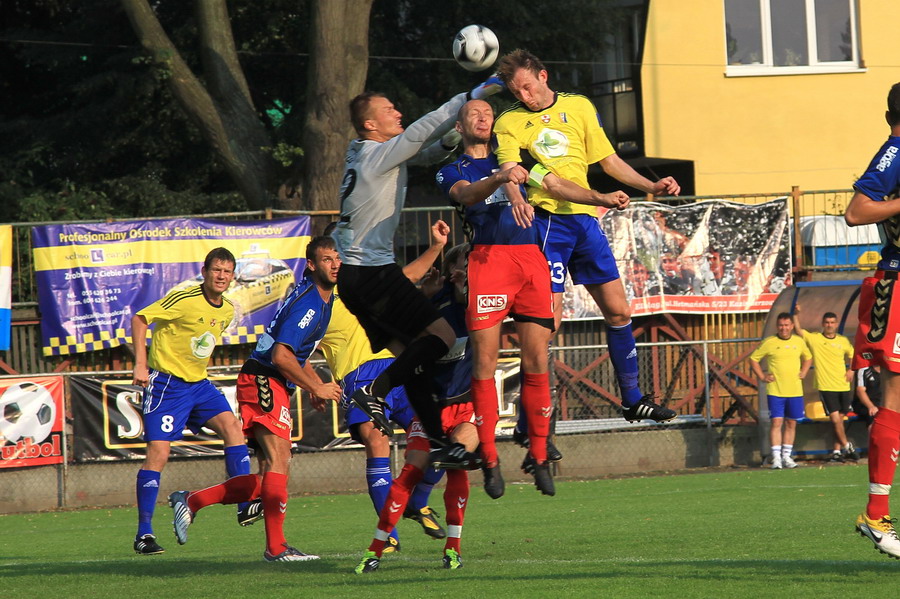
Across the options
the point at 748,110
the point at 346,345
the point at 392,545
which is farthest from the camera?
the point at 748,110

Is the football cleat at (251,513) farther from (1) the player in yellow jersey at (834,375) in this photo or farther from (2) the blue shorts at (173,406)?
(1) the player in yellow jersey at (834,375)

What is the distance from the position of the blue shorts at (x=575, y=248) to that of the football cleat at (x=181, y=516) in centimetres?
332

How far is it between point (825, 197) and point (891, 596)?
14.5 m

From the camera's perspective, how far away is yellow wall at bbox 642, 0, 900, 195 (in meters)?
25.6

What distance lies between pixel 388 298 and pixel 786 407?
10.4 metres

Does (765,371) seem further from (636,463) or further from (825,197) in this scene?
(825,197)

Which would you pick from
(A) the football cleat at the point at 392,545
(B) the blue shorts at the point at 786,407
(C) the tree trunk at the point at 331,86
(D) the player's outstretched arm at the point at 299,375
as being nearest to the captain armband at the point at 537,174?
(D) the player's outstretched arm at the point at 299,375

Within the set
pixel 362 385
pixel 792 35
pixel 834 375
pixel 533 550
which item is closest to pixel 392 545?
pixel 533 550

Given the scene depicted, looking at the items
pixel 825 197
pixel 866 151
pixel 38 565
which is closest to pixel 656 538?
pixel 38 565

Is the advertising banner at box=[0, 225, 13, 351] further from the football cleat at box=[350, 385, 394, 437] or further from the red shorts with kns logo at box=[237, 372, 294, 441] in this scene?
the football cleat at box=[350, 385, 394, 437]

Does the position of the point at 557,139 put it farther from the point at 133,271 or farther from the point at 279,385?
the point at 133,271

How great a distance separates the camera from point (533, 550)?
9461mm

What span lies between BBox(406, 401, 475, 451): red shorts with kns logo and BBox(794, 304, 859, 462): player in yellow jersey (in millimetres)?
9958

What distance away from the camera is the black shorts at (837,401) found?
57.0ft
